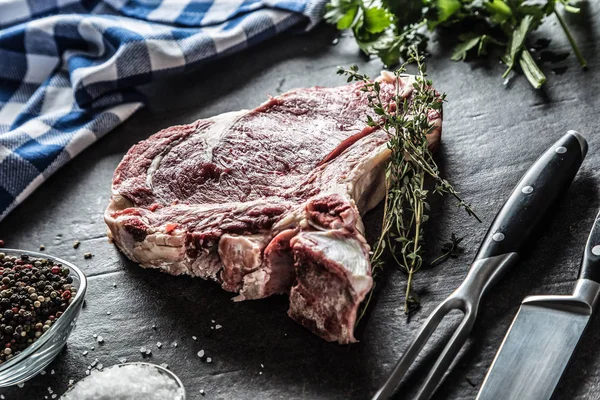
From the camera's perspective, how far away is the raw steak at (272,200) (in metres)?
3.26

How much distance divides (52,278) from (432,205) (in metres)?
1.93

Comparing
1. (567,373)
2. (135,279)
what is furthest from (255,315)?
(567,373)

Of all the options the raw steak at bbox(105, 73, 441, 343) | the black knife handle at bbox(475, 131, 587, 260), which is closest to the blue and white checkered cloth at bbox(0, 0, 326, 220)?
the raw steak at bbox(105, 73, 441, 343)

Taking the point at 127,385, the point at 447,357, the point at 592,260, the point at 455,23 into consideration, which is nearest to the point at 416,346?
the point at 447,357

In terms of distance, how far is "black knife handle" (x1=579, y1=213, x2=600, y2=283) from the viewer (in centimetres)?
320

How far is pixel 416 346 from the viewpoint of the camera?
3047 mm

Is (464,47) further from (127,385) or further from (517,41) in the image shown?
(127,385)

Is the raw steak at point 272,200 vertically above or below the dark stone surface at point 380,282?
above

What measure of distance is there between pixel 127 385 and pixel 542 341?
170 centimetres

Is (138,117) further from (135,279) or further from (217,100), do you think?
(135,279)

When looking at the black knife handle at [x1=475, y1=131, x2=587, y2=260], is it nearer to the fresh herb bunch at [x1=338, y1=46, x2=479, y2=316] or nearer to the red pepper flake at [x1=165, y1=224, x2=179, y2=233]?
the fresh herb bunch at [x1=338, y1=46, x2=479, y2=316]

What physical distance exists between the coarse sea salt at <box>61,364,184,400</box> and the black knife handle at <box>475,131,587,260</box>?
147 centimetres

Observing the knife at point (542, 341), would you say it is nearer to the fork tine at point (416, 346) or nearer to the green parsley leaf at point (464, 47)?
the fork tine at point (416, 346)

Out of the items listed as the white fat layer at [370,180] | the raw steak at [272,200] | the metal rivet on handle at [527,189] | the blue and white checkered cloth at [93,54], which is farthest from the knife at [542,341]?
the blue and white checkered cloth at [93,54]
